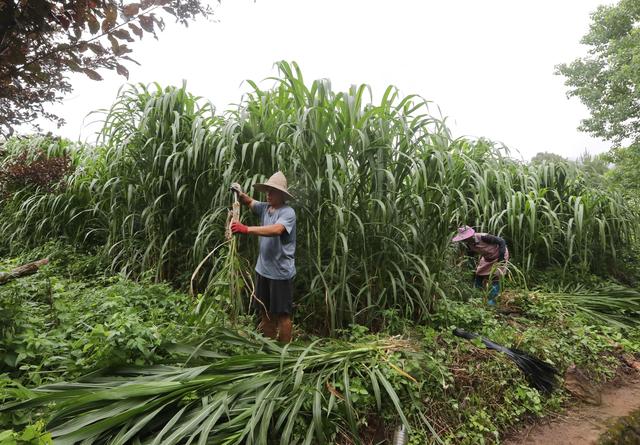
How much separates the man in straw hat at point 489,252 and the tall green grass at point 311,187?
46 cm

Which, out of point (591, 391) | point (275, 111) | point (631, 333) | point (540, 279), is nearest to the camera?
point (591, 391)

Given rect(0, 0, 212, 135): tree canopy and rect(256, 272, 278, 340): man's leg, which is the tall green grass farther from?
rect(0, 0, 212, 135): tree canopy

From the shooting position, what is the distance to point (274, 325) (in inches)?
91.4

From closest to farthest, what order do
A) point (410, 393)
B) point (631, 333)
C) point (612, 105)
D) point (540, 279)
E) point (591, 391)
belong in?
1. point (410, 393)
2. point (591, 391)
3. point (631, 333)
4. point (540, 279)
5. point (612, 105)

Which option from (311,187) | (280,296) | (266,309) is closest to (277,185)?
(311,187)

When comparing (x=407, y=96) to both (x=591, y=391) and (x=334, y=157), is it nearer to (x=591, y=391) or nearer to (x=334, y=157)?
(x=334, y=157)

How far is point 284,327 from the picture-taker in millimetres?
2201

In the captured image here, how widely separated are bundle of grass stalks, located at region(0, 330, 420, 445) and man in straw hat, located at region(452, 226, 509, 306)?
1968 mm

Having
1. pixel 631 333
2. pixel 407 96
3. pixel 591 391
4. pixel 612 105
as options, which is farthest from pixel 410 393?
pixel 612 105

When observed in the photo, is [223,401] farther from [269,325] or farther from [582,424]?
[582,424]

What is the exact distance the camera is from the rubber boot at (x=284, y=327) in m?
2.19

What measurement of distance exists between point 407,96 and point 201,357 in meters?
2.08

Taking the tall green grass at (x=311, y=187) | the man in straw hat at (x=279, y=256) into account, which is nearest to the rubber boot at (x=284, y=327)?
the man in straw hat at (x=279, y=256)

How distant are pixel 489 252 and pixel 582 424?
1.78 meters
